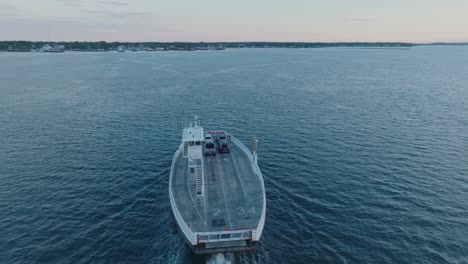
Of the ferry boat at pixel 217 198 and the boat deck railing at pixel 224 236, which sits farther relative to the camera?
the ferry boat at pixel 217 198

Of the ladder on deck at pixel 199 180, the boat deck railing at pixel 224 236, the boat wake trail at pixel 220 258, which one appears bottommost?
the boat wake trail at pixel 220 258

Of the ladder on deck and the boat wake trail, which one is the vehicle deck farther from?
the boat wake trail

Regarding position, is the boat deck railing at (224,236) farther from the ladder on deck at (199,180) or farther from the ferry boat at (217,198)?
the ladder on deck at (199,180)

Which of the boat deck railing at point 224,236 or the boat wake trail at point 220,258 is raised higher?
the boat deck railing at point 224,236

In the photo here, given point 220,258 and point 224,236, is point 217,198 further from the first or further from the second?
point 220,258

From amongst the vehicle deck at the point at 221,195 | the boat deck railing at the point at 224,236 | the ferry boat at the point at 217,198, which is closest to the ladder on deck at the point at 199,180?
the ferry boat at the point at 217,198

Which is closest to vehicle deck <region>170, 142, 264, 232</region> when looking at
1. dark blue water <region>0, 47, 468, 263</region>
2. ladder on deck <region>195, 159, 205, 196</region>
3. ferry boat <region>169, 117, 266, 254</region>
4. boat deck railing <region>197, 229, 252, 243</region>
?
ferry boat <region>169, 117, 266, 254</region>

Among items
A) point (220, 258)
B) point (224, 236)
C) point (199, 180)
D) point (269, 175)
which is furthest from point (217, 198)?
point (269, 175)
